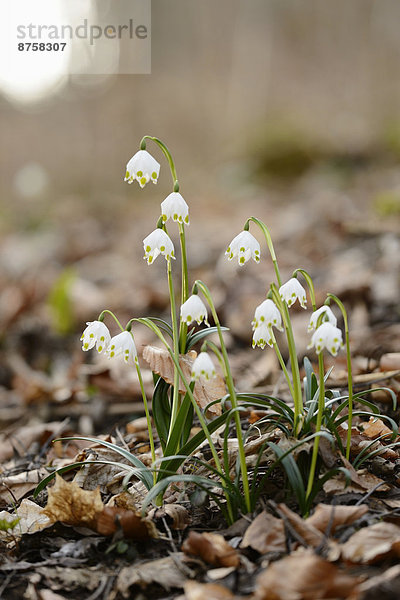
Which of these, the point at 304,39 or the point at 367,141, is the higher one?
the point at 304,39

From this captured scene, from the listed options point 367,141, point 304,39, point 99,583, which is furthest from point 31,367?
point 304,39

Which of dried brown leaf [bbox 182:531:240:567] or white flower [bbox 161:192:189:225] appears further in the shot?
white flower [bbox 161:192:189:225]

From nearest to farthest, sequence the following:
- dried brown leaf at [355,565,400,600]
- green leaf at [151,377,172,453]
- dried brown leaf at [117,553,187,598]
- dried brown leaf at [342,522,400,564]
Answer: dried brown leaf at [355,565,400,600], dried brown leaf at [342,522,400,564], dried brown leaf at [117,553,187,598], green leaf at [151,377,172,453]

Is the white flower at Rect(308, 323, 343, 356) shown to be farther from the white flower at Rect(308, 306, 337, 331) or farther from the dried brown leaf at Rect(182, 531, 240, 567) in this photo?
the dried brown leaf at Rect(182, 531, 240, 567)

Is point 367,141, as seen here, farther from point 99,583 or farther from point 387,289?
point 99,583

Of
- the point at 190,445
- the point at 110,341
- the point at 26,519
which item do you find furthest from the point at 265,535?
the point at 26,519

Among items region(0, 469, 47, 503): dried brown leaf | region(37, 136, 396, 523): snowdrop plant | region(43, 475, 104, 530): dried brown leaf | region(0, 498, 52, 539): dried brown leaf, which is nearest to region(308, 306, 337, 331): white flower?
region(37, 136, 396, 523): snowdrop plant

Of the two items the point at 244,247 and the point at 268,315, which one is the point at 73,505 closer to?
the point at 268,315

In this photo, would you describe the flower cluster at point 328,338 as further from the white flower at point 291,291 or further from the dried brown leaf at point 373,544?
the dried brown leaf at point 373,544
